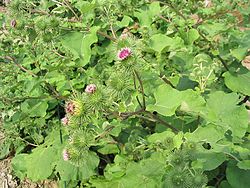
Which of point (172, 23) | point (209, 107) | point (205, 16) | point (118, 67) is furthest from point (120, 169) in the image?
point (205, 16)

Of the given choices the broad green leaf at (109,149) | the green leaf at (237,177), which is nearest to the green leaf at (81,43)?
the broad green leaf at (109,149)

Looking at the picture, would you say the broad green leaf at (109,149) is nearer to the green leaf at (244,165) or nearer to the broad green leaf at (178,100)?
the broad green leaf at (178,100)

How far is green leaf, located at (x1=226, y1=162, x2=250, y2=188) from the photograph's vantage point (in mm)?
2455

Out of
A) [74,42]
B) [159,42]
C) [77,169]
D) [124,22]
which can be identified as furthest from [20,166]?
[159,42]

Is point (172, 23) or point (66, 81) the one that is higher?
point (172, 23)

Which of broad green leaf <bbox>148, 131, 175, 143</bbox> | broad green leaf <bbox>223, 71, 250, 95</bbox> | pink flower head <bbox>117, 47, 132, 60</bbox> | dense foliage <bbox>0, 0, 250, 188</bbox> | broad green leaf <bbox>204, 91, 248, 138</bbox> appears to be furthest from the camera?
broad green leaf <bbox>223, 71, 250, 95</bbox>

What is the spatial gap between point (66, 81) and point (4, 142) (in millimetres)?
939

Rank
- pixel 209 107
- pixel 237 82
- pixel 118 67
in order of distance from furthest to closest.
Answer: pixel 237 82, pixel 209 107, pixel 118 67

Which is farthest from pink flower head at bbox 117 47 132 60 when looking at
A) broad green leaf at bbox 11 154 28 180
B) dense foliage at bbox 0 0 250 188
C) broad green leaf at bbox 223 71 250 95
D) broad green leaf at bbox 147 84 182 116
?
broad green leaf at bbox 11 154 28 180

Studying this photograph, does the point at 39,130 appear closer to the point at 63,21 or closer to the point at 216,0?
the point at 63,21

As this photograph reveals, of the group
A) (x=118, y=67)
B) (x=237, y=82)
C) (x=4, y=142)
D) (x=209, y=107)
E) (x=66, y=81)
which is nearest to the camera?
(x=118, y=67)

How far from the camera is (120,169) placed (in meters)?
2.70

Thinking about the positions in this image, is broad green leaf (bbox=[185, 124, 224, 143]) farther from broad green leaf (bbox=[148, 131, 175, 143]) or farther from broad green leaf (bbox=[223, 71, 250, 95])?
broad green leaf (bbox=[223, 71, 250, 95])

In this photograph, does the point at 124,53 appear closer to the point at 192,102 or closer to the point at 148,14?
the point at 192,102
